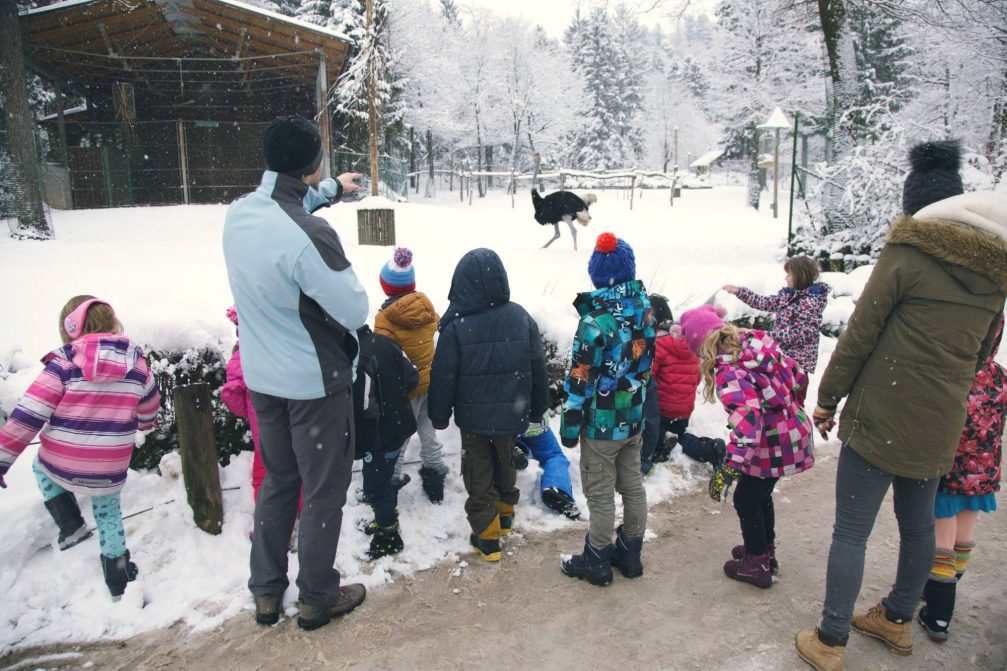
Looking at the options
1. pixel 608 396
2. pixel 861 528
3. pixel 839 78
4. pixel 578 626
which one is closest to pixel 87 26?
pixel 839 78

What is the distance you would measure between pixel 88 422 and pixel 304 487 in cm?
106

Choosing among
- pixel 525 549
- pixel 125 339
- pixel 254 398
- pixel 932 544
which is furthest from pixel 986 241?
pixel 125 339

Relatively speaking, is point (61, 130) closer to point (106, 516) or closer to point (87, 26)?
point (87, 26)

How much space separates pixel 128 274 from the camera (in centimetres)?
647

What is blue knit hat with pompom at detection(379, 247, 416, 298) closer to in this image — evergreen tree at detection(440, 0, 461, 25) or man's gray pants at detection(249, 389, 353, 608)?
man's gray pants at detection(249, 389, 353, 608)

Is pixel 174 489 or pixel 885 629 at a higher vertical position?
pixel 174 489

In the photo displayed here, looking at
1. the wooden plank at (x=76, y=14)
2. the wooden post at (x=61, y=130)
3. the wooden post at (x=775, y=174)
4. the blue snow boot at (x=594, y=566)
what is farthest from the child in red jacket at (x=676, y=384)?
the wooden post at (x=61, y=130)

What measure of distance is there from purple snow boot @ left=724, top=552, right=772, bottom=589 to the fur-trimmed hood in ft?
5.55

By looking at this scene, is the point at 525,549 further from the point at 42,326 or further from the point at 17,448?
the point at 42,326

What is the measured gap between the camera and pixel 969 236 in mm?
Result: 2217

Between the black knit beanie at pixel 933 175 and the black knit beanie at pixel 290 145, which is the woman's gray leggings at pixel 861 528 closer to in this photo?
the black knit beanie at pixel 933 175

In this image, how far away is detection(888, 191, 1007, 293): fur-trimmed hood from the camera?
2219mm

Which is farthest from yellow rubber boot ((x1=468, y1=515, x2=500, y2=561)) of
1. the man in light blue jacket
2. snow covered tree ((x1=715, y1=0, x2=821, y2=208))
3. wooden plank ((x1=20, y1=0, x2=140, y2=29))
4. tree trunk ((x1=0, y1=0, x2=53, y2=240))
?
snow covered tree ((x1=715, y1=0, x2=821, y2=208))

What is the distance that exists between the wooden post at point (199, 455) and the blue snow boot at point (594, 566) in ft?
6.57
